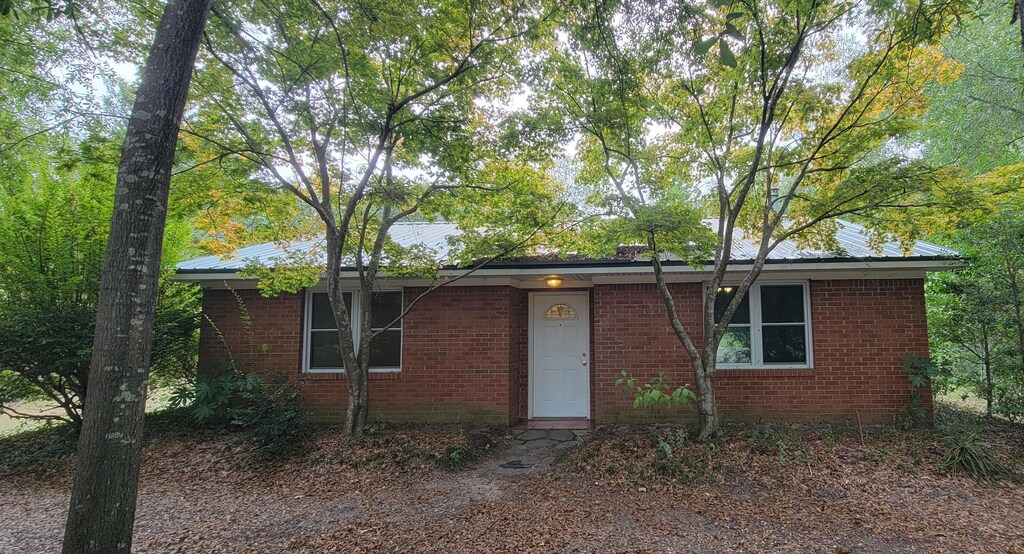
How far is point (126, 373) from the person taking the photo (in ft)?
7.24

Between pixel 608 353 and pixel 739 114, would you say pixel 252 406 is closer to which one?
pixel 608 353

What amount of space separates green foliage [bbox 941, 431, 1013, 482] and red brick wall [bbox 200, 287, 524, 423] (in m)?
5.67

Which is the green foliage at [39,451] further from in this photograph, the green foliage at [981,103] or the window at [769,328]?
the green foliage at [981,103]

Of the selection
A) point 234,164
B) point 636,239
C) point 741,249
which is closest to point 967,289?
point 741,249

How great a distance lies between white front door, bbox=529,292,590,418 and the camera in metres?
8.23

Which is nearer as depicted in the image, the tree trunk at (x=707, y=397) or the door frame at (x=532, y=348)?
the tree trunk at (x=707, y=397)

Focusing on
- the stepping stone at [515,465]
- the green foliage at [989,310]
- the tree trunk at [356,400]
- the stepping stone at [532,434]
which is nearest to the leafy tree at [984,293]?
the green foliage at [989,310]

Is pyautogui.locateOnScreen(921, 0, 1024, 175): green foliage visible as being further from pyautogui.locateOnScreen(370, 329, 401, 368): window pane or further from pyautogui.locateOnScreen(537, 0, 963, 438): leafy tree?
pyautogui.locateOnScreen(370, 329, 401, 368): window pane

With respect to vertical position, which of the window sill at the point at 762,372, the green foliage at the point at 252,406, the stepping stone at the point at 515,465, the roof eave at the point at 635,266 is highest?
the roof eave at the point at 635,266

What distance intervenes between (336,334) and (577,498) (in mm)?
5140

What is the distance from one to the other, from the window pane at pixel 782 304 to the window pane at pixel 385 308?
20.3 feet

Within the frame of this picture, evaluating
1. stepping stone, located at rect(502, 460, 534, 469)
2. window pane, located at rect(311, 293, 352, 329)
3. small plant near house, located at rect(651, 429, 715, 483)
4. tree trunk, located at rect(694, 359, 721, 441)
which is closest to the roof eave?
window pane, located at rect(311, 293, 352, 329)

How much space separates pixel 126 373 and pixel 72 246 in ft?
20.4

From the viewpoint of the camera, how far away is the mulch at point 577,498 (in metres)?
3.74
